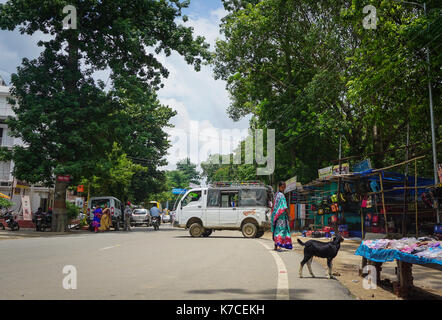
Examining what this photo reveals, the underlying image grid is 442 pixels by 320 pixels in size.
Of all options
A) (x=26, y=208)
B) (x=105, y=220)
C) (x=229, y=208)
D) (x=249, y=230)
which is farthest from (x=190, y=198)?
(x=26, y=208)

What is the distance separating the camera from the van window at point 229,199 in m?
19.0

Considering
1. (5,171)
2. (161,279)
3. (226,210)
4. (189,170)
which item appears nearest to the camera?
(161,279)

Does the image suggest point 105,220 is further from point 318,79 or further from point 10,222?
point 318,79

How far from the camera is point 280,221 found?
11.6 metres

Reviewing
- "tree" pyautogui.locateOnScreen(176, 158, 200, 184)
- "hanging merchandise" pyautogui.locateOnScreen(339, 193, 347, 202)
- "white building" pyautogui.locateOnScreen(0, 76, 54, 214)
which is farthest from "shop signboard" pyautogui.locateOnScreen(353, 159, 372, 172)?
"tree" pyautogui.locateOnScreen(176, 158, 200, 184)

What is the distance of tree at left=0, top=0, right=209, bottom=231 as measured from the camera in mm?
21359

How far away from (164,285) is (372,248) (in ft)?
10.5

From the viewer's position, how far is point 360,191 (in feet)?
60.4

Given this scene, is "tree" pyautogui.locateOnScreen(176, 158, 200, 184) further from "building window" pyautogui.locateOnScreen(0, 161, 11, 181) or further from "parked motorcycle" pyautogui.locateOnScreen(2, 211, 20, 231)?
"parked motorcycle" pyautogui.locateOnScreen(2, 211, 20, 231)

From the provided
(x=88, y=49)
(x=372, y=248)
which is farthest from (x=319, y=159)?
(x=372, y=248)

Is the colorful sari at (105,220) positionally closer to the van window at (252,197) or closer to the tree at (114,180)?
the tree at (114,180)

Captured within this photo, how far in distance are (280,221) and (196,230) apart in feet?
26.0

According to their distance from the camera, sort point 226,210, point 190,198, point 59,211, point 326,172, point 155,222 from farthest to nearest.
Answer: point 155,222, point 59,211, point 326,172, point 190,198, point 226,210

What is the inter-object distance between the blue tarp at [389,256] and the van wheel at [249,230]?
39.6 ft
